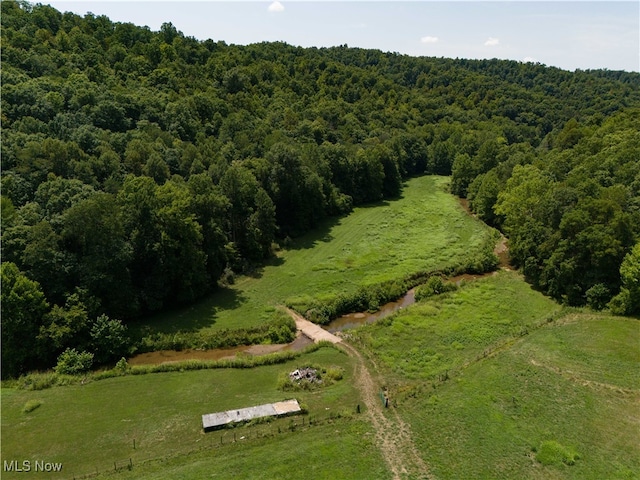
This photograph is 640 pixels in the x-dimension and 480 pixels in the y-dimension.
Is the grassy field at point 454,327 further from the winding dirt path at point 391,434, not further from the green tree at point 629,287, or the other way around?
the green tree at point 629,287

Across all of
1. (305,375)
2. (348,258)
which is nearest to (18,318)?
(305,375)

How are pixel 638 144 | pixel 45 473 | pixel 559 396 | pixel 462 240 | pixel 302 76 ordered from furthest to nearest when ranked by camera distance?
1. pixel 302 76
2. pixel 462 240
3. pixel 638 144
4. pixel 559 396
5. pixel 45 473

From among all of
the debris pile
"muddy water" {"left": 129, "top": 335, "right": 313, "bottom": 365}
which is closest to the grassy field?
the debris pile

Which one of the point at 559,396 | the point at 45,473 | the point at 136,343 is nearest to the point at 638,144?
the point at 559,396

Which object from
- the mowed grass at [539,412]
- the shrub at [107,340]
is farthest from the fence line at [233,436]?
the shrub at [107,340]

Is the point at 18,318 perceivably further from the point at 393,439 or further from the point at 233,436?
the point at 393,439

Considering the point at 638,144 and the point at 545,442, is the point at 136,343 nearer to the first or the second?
the point at 545,442
